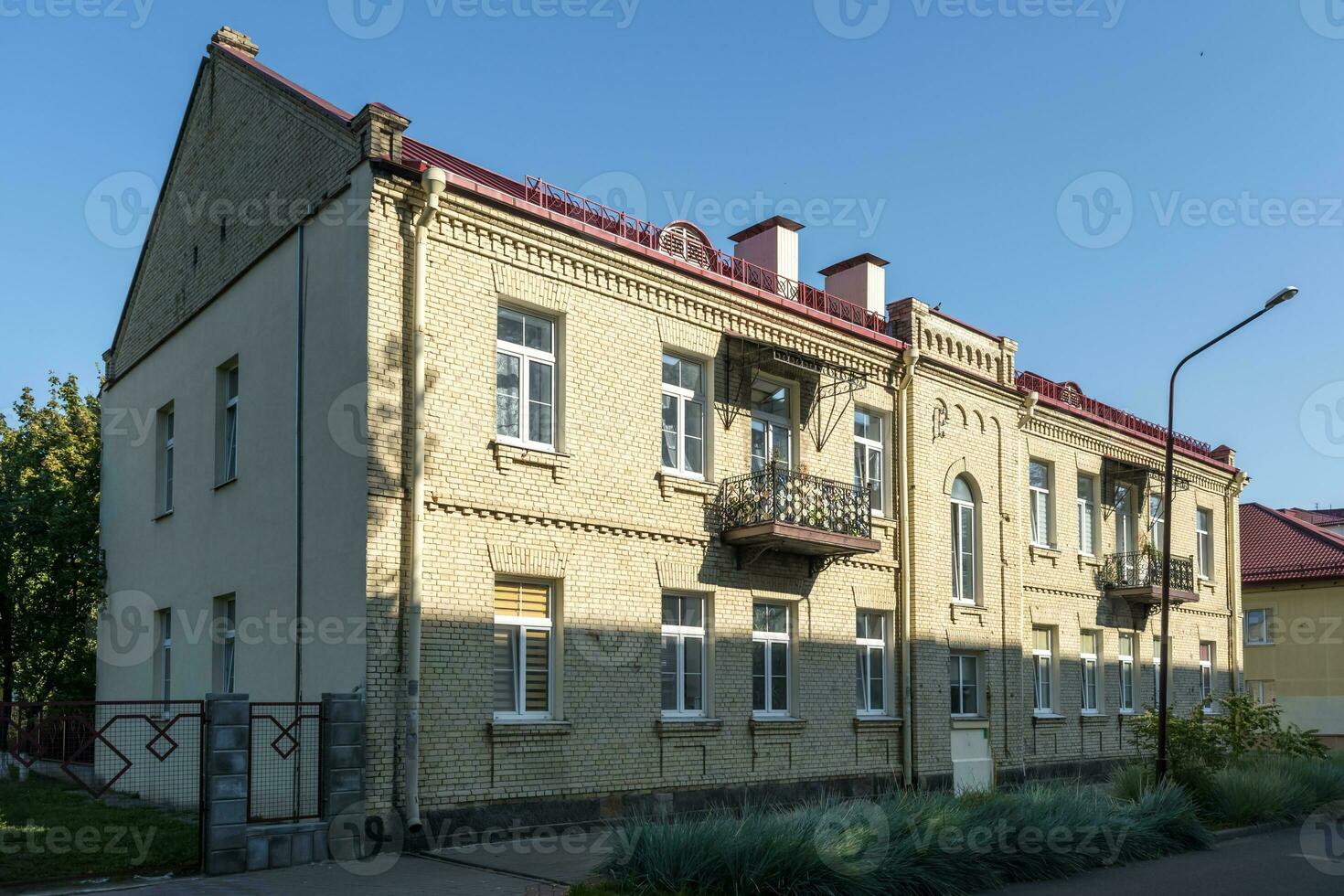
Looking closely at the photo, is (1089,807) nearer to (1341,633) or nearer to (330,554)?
(330,554)

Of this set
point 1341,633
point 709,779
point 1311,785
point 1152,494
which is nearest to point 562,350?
point 709,779

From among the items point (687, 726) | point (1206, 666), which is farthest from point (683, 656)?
point (1206, 666)

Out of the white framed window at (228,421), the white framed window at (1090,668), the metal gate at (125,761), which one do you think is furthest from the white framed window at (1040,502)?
the metal gate at (125,761)

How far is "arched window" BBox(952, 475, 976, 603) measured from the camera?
23766mm

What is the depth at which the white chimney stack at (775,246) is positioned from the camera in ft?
73.2

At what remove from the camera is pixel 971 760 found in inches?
912

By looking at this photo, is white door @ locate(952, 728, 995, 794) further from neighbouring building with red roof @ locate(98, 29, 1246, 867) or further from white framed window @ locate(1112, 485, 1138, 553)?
white framed window @ locate(1112, 485, 1138, 553)

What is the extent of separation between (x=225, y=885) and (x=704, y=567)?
838cm

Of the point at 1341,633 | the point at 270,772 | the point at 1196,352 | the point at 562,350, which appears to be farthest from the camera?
the point at 1341,633

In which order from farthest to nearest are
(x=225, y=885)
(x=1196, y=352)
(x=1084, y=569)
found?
1. (x=1084, y=569)
2. (x=1196, y=352)
3. (x=225, y=885)

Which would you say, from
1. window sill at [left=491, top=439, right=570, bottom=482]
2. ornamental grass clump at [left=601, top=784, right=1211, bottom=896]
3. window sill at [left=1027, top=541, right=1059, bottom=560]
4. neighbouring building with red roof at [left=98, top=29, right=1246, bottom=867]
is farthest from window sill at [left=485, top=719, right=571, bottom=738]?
window sill at [left=1027, top=541, right=1059, bottom=560]

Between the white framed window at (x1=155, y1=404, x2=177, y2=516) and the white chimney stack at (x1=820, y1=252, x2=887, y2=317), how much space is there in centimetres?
1256

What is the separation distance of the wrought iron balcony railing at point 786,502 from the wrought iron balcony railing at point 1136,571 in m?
11.4

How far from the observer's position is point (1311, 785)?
20.4m
